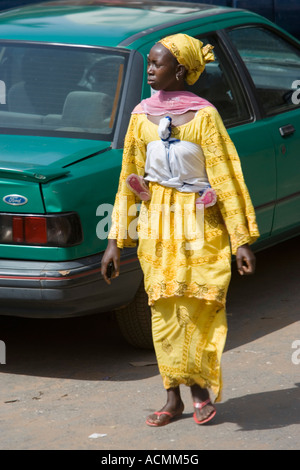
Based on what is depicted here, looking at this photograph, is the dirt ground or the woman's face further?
the dirt ground

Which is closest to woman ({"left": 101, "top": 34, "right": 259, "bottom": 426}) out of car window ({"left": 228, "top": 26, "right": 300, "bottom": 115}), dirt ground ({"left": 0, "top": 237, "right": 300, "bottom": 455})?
dirt ground ({"left": 0, "top": 237, "right": 300, "bottom": 455})

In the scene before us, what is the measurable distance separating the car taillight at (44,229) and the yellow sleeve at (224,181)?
787mm

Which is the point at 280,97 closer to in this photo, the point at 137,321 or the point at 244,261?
the point at 137,321

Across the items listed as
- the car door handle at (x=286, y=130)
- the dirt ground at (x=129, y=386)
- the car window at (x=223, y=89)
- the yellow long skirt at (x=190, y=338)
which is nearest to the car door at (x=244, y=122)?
the car window at (x=223, y=89)

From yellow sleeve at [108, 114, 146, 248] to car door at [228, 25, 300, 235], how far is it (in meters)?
1.75

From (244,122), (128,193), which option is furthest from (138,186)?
(244,122)

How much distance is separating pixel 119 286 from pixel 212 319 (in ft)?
2.50

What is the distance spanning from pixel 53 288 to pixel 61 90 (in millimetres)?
1287

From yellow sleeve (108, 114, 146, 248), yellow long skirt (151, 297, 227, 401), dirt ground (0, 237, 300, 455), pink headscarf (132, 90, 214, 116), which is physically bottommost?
dirt ground (0, 237, 300, 455)

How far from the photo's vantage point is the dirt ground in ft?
14.3

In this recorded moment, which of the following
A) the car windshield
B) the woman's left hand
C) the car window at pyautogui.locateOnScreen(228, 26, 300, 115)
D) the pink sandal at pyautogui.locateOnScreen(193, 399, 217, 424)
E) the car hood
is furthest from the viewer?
the car window at pyautogui.locateOnScreen(228, 26, 300, 115)

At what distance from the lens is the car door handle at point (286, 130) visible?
6.14m

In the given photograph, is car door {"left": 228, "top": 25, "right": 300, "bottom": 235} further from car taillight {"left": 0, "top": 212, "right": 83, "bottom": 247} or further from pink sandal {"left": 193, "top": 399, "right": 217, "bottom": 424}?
pink sandal {"left": 193, "top": 399, "right": 217, "bottom": 424}

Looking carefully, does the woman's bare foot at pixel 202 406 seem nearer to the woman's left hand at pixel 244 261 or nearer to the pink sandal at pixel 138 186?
the woman's left hand at pixel 244 261
